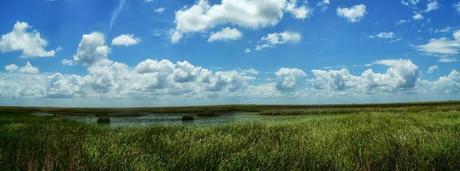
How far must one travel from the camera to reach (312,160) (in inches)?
419

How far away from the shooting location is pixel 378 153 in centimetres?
1113

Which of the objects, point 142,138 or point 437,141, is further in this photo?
point 142,138

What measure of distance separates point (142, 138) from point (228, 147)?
12.1ft

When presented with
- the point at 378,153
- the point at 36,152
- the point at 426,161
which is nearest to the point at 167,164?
the point at 36,152

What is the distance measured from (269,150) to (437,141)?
15.3ft

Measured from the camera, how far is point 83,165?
31.5 ft

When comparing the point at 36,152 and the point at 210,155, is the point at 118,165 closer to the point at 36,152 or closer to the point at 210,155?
the point at 210,155

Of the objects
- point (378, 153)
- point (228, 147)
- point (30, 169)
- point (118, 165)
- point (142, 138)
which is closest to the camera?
point (30, 169)

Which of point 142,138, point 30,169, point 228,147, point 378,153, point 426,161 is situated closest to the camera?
point 30,169

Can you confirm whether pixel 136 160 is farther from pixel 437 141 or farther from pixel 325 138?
pixel 437 141

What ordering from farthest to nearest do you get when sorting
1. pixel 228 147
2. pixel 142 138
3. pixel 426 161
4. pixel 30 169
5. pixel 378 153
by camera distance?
pixel 142 138, pixel 228 147, pixel 378 153, pixel 426 161, pixel 30 169

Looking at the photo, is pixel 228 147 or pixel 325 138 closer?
pixel 228 147

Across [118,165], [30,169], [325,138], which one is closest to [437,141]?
[325,138]

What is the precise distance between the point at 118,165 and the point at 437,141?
854 cm
